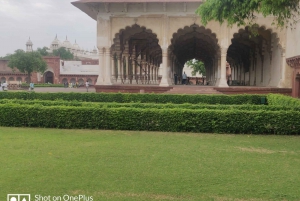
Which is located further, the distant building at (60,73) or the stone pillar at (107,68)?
the distant building at (60,73)

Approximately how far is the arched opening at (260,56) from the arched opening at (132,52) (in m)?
5.98

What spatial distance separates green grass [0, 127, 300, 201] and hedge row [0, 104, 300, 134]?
730 millimetres

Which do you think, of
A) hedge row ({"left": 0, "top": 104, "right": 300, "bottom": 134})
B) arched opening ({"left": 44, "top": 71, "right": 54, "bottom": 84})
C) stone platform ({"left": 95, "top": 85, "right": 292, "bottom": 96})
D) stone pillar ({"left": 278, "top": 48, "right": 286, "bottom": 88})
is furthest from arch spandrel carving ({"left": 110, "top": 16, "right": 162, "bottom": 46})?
arched opening ({"left": 44, "top": 71, "right": 54, "bottom": 84})

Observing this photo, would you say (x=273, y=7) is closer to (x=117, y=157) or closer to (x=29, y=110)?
(x=117, y=157)

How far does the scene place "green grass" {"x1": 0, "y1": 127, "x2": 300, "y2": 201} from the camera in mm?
3309

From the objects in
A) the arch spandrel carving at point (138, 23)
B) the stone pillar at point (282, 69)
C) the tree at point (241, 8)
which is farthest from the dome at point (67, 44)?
the tree at point (241, 8)

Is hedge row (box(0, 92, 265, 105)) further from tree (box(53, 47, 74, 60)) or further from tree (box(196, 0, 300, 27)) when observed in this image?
tree (box(53, 47, 74, 60))

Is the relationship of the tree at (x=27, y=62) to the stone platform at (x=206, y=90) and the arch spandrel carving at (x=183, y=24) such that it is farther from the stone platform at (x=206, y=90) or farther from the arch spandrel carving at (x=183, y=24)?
the arch spandrel carving at (x=183, y=24)

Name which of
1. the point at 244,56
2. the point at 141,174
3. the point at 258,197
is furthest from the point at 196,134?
the point at 244,56

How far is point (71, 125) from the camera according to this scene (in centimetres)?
762

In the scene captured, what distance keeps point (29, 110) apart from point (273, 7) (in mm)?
6140

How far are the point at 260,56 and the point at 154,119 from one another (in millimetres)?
14932

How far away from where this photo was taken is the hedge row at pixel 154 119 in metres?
7.04

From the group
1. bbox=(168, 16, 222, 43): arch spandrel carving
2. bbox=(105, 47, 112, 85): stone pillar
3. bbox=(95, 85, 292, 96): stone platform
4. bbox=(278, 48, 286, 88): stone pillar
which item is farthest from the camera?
bbox=(105, 47, 112, 85): stone pillar
